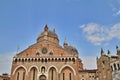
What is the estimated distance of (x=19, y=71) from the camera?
1245 inches

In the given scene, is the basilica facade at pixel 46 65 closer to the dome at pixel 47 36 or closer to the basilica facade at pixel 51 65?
the basilica facade at pixel 51 65

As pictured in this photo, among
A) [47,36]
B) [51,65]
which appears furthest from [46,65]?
[47,36]

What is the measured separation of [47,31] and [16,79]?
13.2 m

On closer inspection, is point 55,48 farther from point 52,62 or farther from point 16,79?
point 16,79

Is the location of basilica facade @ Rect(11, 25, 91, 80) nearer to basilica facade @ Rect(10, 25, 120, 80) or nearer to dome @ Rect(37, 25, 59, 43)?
basilica facade @ Rect(10, 25, 120, 80)

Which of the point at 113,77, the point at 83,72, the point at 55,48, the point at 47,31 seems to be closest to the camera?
the point at 113,77

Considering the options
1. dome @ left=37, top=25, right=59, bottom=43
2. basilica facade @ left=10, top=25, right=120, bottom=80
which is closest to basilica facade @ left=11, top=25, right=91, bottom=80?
basilica facade @ left=10, top=25, right=120, bottom=80

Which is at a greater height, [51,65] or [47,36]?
[47,36]

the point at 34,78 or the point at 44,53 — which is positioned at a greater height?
the point at 44,53

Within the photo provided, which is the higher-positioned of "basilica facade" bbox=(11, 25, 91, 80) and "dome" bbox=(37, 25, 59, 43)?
"dome" bbox=(37, 25, 59, 43)

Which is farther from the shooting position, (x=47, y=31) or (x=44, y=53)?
(x=47, y=31)

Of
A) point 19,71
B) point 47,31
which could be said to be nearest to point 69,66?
point 19,71

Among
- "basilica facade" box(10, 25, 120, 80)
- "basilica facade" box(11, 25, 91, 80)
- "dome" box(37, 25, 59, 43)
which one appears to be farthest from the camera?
"dome" box(37, 25, 59, 43)

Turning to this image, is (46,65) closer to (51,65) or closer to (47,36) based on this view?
(51,65)
